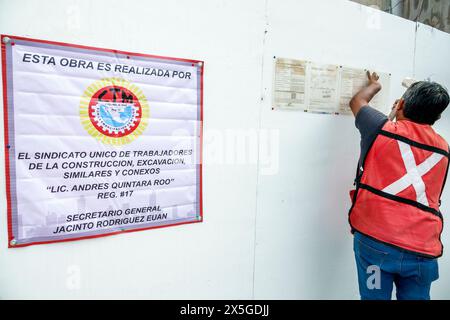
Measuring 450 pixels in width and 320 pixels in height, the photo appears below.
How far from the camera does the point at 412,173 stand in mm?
1492

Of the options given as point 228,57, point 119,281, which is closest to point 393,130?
point 228,57

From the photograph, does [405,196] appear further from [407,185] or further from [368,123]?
[368,123]

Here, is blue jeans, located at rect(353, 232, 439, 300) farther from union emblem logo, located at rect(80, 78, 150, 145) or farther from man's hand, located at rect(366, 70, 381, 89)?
union emblem logo, located at rect(80, 78, 150, 145)

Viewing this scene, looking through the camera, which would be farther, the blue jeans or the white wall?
the blue jeans

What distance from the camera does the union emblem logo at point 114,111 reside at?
50.9 inches

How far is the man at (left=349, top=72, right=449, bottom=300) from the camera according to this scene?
148 cm

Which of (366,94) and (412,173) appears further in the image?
(366,94)

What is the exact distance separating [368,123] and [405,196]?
0.42m

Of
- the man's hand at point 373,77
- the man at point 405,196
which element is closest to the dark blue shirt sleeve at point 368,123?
the man at point 405,196

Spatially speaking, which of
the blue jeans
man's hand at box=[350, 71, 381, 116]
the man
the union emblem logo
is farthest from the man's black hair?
the union emblem logo

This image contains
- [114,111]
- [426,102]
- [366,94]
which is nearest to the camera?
[114,111]

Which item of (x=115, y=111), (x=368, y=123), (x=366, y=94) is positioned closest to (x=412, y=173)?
(x=368, y=123)

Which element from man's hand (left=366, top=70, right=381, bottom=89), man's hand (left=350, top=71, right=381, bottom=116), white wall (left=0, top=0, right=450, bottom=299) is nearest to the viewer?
white wall (left=0, top=0, right=450, bottom=299)

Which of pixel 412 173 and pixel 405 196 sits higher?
pixel 412 173
